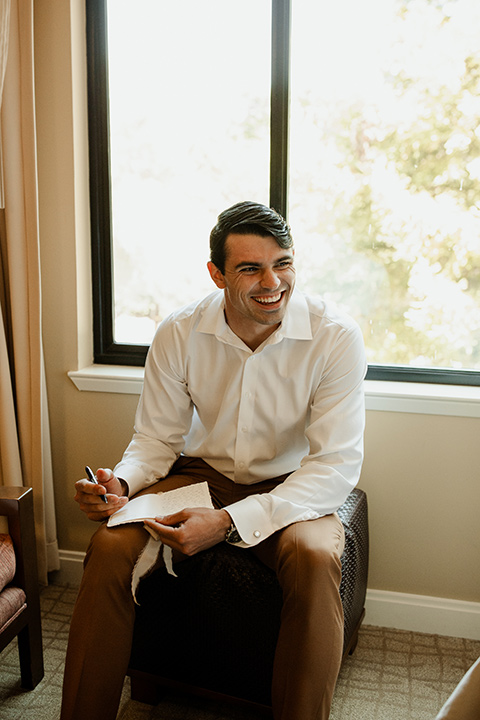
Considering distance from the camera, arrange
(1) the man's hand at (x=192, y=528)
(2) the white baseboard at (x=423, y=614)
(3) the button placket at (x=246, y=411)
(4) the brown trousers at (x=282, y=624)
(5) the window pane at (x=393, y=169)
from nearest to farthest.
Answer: (4) the brown trousers at (x=282, y=624)
(1) the man's hand at (x=192, y=528)
(3) the button placket at (x=246, y=411)
(5) the window pane at (x=393, y=169)
(2) the white baseboard at (x=423, y=614)

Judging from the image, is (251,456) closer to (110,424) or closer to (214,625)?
(214,625)

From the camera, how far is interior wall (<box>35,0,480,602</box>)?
2.12 metres

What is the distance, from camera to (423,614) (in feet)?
7.14

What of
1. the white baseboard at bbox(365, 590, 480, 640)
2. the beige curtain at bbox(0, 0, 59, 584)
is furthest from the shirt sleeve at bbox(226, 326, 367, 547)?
the beige curtain at bbox(0, 0, 59, 584)

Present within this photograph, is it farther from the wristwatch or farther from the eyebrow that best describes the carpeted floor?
the eyebrow

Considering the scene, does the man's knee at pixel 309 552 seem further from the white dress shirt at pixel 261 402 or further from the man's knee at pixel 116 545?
the man's knee at pixel 116 545

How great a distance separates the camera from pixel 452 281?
213cm

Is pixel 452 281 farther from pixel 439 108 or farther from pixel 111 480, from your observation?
pixel 111 480

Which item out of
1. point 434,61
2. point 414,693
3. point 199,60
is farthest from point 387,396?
point 199,60

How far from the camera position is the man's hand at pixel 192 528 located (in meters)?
1.58

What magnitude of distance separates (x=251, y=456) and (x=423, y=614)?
0.84m

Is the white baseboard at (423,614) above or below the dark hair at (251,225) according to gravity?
below

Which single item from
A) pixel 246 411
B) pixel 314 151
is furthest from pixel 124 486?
pixel 314 151

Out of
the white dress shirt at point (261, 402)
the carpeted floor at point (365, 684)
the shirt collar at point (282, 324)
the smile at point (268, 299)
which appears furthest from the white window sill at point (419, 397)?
the carpeted floor at point (365, 684)
